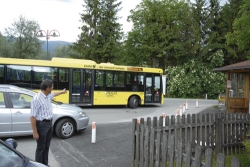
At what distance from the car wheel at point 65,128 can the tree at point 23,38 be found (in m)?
37.2

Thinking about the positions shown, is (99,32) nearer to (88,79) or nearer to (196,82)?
(196,82)

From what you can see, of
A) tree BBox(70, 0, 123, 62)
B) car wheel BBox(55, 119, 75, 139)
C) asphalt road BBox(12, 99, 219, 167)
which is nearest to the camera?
asphalt road BBox(12, 99, 219, 167)

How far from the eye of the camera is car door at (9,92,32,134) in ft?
23.0

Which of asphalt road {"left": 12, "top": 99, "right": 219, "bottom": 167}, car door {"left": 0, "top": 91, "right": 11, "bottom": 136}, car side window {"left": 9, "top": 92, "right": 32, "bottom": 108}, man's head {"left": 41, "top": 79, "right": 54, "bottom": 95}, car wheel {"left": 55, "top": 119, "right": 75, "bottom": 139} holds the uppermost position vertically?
man's head {"left": 41, "top": 79, "right": 54, "bottom": 95}

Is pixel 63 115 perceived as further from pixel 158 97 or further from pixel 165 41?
pixel 165 41

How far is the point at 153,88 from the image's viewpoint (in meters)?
17.2

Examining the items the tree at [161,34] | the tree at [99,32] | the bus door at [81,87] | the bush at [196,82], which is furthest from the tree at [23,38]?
the bus door at [81,87]

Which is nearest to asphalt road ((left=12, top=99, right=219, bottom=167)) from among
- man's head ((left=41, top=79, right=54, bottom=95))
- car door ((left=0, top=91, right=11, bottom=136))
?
car door ((left=0, top=91, right=11, bottom=136))

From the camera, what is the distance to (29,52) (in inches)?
1660

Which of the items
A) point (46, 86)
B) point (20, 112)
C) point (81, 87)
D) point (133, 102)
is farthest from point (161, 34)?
point (46, 86)

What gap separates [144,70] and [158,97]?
2.21m

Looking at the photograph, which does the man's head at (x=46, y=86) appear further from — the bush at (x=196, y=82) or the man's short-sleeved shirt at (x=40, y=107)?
the bush at (x=196, y=82)

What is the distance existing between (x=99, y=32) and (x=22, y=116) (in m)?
28.1

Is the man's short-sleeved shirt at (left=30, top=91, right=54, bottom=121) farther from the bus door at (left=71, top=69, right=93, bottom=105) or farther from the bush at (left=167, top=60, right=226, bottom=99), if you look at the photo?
the bush at (left=167, top=60, right=226, bottom=99)
